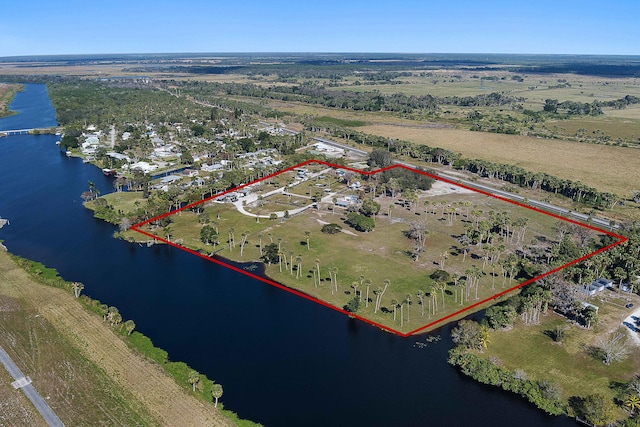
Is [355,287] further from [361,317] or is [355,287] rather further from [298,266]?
[298,266]

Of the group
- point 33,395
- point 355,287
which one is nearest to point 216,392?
point 33,395

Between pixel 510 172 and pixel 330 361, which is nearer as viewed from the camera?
pixel 330 361

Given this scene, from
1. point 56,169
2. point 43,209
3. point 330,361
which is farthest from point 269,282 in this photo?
point 56,169

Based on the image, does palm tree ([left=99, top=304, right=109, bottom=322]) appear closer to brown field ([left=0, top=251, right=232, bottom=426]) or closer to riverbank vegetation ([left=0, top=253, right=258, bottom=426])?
riverbank vegetation ([left=0, top=253, right=258, bottom=426])

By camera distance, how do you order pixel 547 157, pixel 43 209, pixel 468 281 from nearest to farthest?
1. pixel 468 281
2. pixel 43 209
3. pixel 547 157

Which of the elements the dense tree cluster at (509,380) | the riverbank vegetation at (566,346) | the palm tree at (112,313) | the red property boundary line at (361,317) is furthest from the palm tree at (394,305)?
the palm tree at (112,313)

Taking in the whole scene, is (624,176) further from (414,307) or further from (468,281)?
(414,307)
